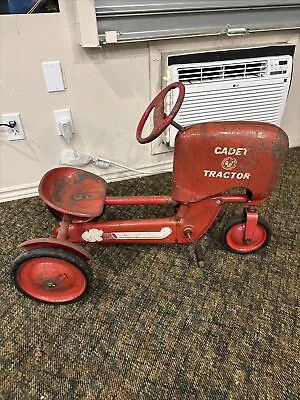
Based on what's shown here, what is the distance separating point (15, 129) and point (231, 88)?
101 cm

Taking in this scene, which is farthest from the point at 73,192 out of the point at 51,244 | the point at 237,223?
the point at 237,223

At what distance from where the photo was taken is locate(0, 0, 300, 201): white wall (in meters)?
1.30

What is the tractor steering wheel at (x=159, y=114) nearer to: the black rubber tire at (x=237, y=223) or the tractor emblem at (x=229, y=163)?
the tractor emblem at (x=229, y=163)

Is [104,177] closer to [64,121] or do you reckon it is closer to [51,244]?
[64,121]

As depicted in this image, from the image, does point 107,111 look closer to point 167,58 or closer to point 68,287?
point 167,58

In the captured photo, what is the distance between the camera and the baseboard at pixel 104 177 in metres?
1.60

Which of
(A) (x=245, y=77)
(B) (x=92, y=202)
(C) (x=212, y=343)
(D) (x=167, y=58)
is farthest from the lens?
(A) (x=245, y=77)

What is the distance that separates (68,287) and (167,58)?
41.3 inches

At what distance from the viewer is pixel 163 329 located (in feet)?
3.43

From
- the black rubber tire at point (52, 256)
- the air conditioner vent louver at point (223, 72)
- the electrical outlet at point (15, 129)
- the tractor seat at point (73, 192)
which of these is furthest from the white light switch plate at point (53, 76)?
the black rubber tire at point (52, 256)

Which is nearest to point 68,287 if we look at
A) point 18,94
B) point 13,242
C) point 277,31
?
point 13,242

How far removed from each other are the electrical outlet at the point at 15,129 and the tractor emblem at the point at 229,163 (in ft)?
3.00

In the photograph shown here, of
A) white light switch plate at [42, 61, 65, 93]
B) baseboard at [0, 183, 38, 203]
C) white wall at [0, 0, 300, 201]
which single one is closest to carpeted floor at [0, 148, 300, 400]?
baseboard at [0, 183, 38, 203]

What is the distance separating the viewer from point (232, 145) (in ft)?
3.33
